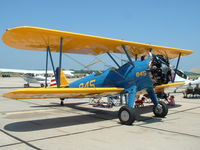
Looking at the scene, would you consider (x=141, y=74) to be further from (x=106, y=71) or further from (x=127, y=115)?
(x=106, y=71)

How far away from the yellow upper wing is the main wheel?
2.49 meters

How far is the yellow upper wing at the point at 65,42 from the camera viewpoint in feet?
21.7

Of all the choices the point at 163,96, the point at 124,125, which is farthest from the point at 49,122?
the point at 163,96

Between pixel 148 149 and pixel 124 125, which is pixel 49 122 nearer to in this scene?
pixel 124 125

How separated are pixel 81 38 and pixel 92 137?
3.42 m

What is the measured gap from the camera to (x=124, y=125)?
7.01 metres

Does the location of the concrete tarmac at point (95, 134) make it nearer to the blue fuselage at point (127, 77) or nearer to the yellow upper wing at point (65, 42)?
the blue fuselage at point (127, 77)

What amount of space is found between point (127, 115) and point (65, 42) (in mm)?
3430

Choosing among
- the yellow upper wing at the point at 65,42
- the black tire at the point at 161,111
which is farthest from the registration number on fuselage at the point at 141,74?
the black tire at the point at 161,111

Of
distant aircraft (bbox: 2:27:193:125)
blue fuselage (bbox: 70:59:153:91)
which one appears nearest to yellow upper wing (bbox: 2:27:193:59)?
distant aircraft (bbox: 2:27:193:125)

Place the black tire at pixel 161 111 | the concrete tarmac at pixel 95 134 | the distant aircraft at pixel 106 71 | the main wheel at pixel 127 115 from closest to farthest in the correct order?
the concrete tarmac at pixel 95 134
the distant aircraft at pixel 106 71
the main wheel at pixel 127 115
the black tire at pixel 161 111

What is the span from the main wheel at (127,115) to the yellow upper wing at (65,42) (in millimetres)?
2492

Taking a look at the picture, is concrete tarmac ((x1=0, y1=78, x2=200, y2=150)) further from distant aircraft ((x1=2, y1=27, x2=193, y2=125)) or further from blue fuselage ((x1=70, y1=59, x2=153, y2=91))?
blue fuselage ((x1=70, y1=59, x2=153, y2=91))

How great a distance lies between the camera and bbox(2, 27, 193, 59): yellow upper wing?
6.61 metres
